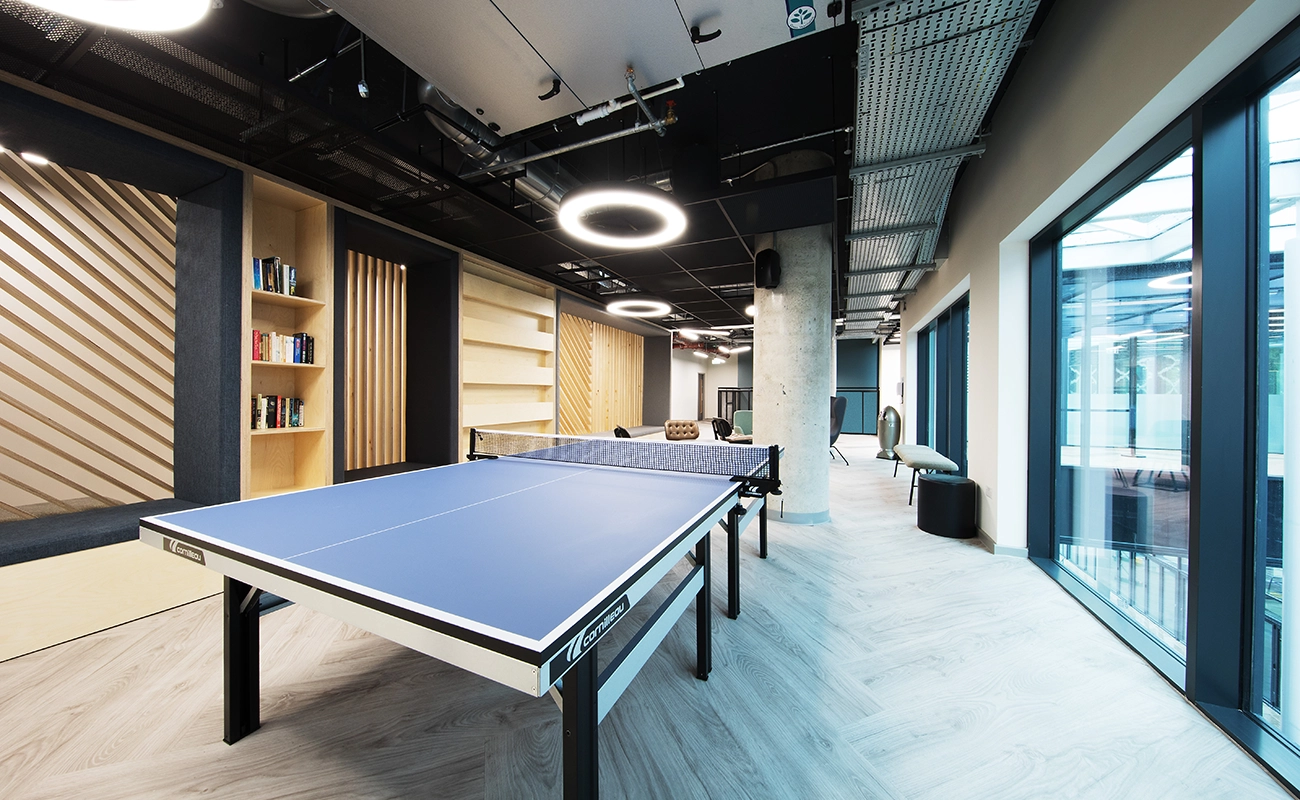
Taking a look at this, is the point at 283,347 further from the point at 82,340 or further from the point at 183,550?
the point at 183,550

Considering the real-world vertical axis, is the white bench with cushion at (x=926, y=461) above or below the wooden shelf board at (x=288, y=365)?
below

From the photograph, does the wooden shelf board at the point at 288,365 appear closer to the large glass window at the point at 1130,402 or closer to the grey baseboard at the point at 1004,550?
the large glass window at the point at 1130,402

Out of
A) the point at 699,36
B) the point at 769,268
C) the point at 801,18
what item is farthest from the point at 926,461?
the point at 699,36

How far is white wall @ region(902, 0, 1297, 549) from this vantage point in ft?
5.36

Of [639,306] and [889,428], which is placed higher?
[639,306]

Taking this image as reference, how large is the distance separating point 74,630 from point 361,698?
6.30 ft

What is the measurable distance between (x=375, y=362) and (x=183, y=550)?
4.29 metres

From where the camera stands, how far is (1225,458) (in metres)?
1.75

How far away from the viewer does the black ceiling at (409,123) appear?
2223 mm

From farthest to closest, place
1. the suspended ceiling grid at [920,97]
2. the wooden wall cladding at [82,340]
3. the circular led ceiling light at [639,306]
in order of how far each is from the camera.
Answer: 1. the circular led ceiling light at [639,306]
2. the wooden wall cladding at [82,340]
3. the suspended ceiling grid at [920,97]

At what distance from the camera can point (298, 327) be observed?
13.1ft

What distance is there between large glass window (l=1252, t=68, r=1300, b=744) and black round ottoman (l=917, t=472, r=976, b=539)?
2303mm

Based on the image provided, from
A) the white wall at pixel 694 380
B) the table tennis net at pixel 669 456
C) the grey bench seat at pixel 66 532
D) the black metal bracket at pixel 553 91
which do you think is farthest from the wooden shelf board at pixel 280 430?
the white wall at pixel 694 380

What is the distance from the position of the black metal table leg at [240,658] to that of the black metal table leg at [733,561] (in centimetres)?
205
